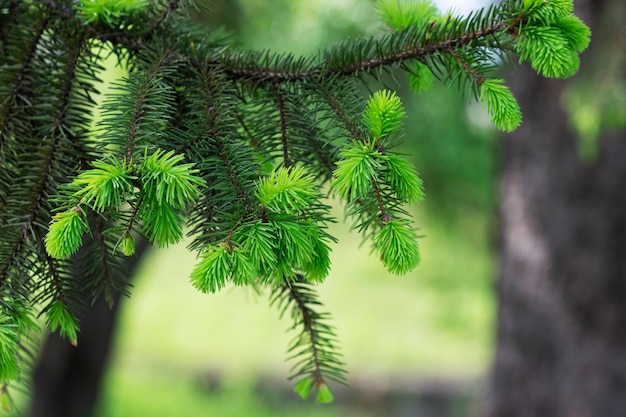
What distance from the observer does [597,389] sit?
3318 millimetres

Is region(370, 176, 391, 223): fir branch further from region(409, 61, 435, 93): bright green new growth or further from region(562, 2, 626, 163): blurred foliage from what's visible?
region(562, 2, 626, 163): blurred foliage

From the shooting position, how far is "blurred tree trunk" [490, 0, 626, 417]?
128 inches

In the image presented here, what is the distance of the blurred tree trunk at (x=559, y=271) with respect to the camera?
10.7 ft

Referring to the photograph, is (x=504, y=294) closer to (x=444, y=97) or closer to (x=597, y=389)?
(x=597, y=389)

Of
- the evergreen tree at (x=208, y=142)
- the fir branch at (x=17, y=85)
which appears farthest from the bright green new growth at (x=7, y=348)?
the fir branch at (x=17, y=85)

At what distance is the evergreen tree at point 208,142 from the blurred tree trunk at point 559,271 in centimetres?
268

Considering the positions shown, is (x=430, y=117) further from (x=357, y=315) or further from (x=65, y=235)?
(x=65, y=235)

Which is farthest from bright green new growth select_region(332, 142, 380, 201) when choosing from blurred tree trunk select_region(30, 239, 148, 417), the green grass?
the green grass

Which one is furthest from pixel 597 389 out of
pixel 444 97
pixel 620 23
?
pixel 444 97

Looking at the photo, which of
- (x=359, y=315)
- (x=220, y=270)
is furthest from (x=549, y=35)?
(x=359, y=315)

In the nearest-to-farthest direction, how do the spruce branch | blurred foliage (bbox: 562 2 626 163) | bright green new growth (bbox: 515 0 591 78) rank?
bright green new growth (bbox: 515 0 591 78), the spruce branch, blurred foliage (bbox: 562 2 626 163)

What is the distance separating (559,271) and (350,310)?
20.1ft

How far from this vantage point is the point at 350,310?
9.35 m

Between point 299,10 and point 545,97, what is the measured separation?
8.43ft
